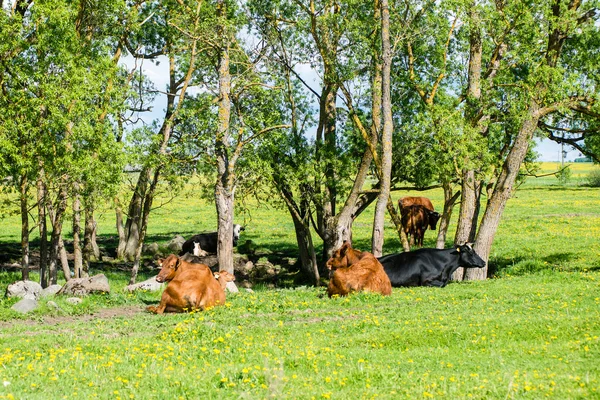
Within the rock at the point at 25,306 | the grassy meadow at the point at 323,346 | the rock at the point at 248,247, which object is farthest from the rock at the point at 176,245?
the rock at the point at 25,306

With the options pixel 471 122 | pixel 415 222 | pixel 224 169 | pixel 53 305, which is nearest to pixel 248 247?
pixel 415 222

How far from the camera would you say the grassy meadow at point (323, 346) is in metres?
9.62

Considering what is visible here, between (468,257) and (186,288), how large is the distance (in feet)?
36.7

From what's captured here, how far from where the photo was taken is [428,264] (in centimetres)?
2362

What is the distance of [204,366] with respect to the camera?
1110 centimetres

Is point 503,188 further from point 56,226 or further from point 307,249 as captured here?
point 56,226

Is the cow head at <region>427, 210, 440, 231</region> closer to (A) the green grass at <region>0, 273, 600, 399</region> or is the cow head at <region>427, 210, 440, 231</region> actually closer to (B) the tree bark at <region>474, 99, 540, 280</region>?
(B) the tree bark at <region>474, 99, 540, 280</region>

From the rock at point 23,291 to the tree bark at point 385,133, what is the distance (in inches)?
446

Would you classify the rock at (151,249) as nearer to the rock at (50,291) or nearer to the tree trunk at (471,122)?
the rock at (50,291)

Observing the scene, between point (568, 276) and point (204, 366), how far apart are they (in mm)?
16086

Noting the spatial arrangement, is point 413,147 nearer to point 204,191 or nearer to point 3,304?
point 204,191

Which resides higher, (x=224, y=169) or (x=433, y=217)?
(x=224, y=169)

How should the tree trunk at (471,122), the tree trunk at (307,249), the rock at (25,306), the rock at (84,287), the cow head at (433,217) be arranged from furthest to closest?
the cow head at (433,217)
the tree trunk at (307,249)
the tree trunk at (471,122)
the rock at (84,287)
the rock at (25,306)

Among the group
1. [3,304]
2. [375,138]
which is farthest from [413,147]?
[3,304]
